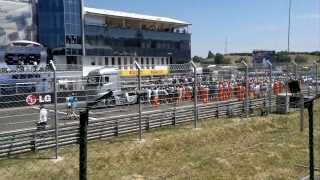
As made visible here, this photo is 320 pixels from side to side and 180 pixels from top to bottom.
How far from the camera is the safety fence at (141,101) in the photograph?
12070mm

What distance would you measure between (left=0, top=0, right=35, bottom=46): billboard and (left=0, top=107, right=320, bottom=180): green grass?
56461mm

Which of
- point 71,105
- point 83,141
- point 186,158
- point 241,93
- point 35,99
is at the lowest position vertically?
point 186,158

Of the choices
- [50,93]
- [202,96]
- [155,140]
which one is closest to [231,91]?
[202,96]

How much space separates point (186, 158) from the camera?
36.1ft

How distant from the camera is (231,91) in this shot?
20062 millimetres

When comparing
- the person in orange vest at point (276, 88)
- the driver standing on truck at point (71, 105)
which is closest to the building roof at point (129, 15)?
the person in orange vest at point (276, 88)

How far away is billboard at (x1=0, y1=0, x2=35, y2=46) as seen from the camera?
67.2 metres

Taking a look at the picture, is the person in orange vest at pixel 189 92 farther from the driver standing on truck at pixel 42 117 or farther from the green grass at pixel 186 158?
the driver standing on truck at pixel 42 117

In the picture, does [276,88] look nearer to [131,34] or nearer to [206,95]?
[206,95]

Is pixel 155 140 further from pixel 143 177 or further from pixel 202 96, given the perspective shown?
pixel 202 96

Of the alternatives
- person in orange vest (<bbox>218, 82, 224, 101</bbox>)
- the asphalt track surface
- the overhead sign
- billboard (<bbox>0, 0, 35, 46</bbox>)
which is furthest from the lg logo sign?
billboard (<bbox>0, 0, 35, 46</bbox>)

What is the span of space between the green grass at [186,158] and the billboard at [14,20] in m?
56.5

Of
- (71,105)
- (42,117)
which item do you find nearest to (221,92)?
(71,105)

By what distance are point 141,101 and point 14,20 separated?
5677 cm
